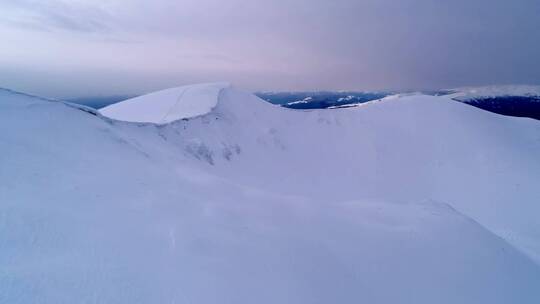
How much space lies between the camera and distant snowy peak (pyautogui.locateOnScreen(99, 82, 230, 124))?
1057 inches

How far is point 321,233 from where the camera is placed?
28.5 ft

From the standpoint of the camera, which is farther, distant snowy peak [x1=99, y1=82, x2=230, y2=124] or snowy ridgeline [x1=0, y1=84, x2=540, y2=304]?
distant snowy peak [x1=99, y1=82, x2=230, y2=124]

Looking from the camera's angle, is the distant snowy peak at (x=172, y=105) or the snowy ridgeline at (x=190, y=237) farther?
the distant snowy peak at (x=172, y=105)

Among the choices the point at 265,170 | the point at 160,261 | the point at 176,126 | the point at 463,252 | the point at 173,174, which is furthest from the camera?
the point at 265,170

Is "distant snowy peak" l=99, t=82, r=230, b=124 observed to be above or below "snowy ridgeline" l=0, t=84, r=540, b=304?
above

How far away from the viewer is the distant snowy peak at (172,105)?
26.8 meters

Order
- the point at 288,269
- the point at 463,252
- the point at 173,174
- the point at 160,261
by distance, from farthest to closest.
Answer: the point at 173,174
the point at 463,252
the point at 288,269
the point at 160,261

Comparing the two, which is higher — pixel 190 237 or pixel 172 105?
pixel 172 105

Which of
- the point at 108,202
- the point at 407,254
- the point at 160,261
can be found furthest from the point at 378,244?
the point at 108,202

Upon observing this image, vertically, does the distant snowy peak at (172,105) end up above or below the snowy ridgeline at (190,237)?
above

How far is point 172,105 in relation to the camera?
29.7 m

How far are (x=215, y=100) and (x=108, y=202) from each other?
22.8 meters

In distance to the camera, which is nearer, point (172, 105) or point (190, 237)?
point (190, 237)

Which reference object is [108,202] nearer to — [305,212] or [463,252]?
[305,212]
